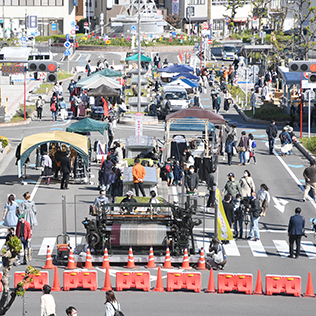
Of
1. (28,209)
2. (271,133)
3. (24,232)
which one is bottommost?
(24,232)

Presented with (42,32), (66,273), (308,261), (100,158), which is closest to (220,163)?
(100,158)

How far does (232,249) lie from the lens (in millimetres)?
21516

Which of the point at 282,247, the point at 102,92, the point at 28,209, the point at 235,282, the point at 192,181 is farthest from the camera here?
the point at 102,92

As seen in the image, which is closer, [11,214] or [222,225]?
[222,225]

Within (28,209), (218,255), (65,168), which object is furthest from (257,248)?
(65,168)

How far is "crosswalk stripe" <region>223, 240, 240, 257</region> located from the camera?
69.1ft

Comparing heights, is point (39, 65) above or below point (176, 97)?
above

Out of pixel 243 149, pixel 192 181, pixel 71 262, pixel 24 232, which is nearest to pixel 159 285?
pixel 71 262

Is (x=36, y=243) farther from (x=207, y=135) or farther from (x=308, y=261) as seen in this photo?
(x=207, y=135)

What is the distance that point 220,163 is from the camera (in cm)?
3350

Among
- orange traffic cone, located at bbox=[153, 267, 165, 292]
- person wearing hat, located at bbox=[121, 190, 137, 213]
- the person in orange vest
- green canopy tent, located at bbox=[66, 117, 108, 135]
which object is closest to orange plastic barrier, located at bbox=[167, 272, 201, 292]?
orange traffic cone, located at bbox=[153, 267, 165, 292]

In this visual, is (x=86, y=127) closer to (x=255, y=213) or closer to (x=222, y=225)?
(x=255, y=213)

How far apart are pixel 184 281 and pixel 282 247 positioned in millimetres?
4985

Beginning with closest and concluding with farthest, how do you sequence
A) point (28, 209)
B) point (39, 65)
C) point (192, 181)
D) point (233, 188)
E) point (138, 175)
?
point (28, 209) < point (233, 188) < point (138, 175) < point (192, 181) < point (39, 65)
